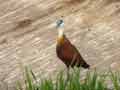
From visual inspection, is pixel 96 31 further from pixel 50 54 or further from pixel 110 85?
pixel 110 85

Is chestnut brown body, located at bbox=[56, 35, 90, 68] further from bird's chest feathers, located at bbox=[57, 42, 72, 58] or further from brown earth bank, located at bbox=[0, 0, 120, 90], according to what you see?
brown earth bank, located at bbox=[0, 0, 120, 90]

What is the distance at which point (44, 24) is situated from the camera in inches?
378

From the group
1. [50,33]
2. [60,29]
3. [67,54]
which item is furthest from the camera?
[50,33]

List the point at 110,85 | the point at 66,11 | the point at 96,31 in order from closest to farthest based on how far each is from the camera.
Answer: the point at 110,85, the point at 96,31, the point at 66,11

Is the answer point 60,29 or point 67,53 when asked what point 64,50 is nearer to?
point 67,53

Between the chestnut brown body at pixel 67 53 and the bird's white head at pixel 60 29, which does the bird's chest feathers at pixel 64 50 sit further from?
the bird's white head at pixel 60 29

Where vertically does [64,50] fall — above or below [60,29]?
below

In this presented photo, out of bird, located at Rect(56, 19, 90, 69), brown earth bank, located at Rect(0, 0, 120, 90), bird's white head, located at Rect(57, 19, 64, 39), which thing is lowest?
brown earth bank, located at Rect(0, 0, 120, 90)

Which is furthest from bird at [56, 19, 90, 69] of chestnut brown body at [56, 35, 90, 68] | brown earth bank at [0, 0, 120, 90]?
brown earth bank at [0, 0, 120, 90]

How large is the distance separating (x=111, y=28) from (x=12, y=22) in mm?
1437

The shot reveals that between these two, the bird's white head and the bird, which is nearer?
the bird

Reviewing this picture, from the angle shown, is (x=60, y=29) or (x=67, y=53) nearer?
(x=67, y=53)

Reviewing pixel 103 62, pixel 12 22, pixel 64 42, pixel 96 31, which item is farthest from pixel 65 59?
pixel 12 22

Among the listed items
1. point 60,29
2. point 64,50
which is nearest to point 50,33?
point 60,29
